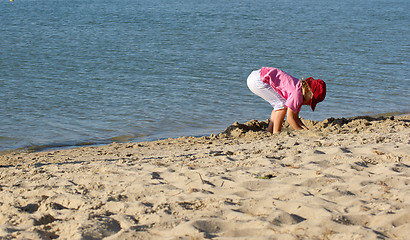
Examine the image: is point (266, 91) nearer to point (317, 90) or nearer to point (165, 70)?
point (317, 90)

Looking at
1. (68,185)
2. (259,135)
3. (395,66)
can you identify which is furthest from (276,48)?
(68,185)

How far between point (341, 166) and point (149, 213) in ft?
6.23

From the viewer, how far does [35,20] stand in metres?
21.1

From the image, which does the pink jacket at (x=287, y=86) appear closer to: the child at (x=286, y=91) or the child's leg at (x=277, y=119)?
the child at (x=286, y=91)

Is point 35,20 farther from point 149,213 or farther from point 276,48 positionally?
point 149,213

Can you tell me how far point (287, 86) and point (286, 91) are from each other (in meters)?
0.08

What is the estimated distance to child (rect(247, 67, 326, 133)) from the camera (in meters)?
6.13

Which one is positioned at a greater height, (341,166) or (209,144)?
(341,166)

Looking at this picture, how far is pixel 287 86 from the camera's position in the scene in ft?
20.5

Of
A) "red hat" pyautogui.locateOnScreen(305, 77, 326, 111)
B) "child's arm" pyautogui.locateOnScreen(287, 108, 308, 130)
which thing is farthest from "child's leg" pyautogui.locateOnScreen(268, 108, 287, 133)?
"red hat" pyautogui.locateOnScreen(305, 77, 326, 111)

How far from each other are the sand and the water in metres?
3.14

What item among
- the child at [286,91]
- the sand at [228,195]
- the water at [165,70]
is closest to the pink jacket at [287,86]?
the child at [286,91]

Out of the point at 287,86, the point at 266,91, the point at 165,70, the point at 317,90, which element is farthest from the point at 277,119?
the point at 165,70

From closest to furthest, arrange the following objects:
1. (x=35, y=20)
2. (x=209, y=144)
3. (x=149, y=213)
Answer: (x=149, y=213) < (x=209, y=144) < (x=35, y=20)
